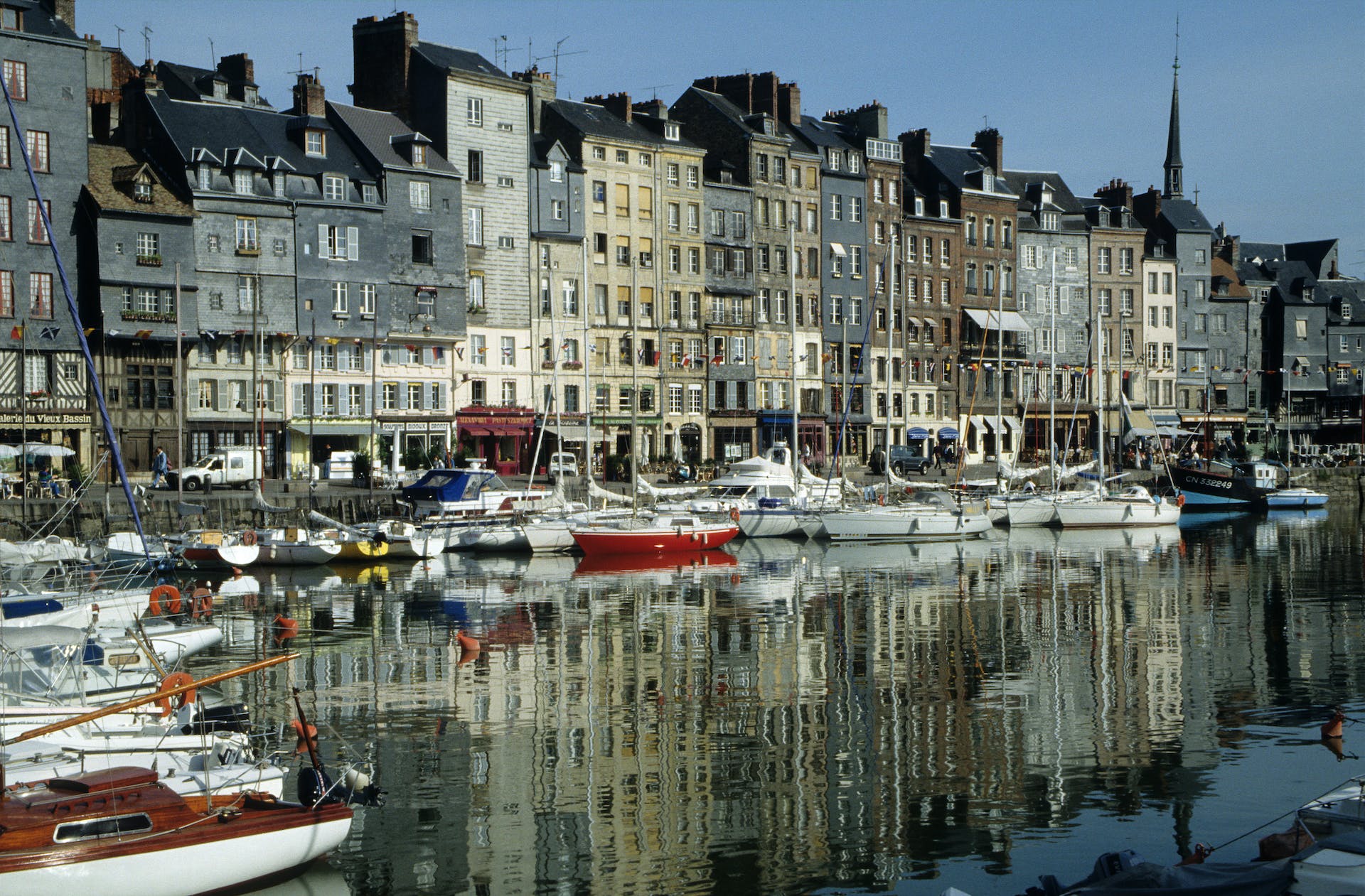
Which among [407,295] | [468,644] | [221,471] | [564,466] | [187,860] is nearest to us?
[187,860]

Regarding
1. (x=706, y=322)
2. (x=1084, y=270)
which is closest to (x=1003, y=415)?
(x=1084, y=270)

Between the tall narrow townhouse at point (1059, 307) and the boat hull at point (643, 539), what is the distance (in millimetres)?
52058

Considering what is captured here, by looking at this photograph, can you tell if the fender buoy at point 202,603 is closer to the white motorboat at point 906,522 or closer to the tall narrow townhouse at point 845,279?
the white motorboat at point 906,522

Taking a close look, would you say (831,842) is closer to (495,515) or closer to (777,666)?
(777,666)

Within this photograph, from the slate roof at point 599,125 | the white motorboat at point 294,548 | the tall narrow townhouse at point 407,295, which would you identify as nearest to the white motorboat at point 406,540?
the white motorboat at point 294,548

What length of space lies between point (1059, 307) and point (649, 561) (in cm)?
5920

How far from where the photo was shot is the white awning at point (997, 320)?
3915 inches

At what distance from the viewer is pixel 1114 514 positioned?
6900 cm

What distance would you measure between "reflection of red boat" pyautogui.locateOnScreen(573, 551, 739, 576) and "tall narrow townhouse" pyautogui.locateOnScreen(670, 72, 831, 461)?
100ft

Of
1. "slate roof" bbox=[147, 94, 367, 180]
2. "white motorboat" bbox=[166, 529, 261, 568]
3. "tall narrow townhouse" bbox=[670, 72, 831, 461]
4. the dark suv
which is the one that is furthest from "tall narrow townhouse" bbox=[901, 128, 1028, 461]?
"white motorboat" bbox=[166, 529, 261, 568]

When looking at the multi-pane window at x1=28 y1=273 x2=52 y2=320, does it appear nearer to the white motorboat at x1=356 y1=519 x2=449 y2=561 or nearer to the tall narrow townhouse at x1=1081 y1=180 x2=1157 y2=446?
the white motorboat at x1=356 y1=519 x2=449 y2=561

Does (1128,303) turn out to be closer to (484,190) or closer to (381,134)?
(484,190)

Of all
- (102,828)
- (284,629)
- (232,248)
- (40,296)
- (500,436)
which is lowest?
(284,629)

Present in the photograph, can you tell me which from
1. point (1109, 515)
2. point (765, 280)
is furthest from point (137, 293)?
point (1109, 515)
